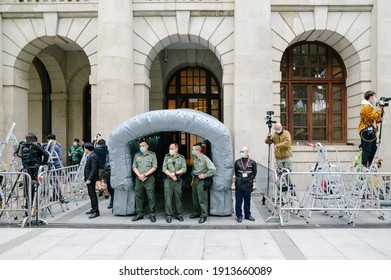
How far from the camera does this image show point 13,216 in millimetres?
8703

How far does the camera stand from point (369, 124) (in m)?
8.21

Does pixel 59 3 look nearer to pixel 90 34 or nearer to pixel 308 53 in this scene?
pixel 90 34

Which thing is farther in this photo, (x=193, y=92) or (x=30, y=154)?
(x=193, y=92)

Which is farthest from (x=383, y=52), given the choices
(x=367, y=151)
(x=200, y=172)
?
(x=200, y=172)

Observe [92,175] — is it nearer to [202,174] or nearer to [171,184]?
[171,184]

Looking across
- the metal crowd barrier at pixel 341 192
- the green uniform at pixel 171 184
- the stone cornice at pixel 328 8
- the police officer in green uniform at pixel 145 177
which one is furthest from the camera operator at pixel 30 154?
the stone cornice at pixel 328 8

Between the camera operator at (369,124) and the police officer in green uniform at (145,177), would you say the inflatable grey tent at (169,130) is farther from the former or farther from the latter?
the camera operator at (369,124)

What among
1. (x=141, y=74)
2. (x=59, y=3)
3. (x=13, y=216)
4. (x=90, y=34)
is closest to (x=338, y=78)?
(x=141, y=74)

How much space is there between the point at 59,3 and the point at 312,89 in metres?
11.3

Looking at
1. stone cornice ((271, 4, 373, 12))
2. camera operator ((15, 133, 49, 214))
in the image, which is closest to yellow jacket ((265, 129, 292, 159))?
stone cornice ((271, 4, 373, 12))

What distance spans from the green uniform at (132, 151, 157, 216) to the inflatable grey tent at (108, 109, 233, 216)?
322 mm

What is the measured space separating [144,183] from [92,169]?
149cm

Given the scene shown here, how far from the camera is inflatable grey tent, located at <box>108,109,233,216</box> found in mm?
8375

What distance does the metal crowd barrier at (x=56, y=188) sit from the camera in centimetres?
829
